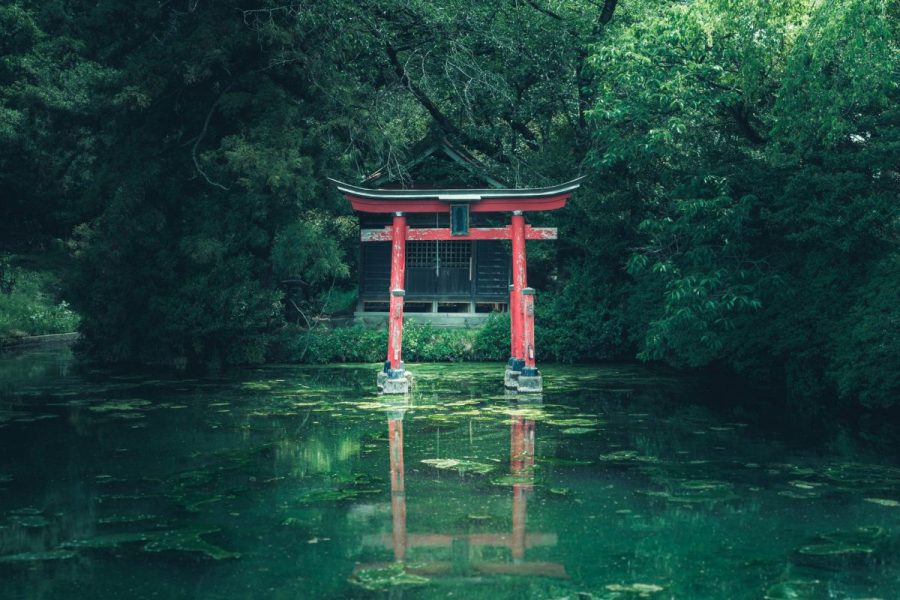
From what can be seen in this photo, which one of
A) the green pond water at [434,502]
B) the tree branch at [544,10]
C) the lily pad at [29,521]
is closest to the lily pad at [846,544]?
the green pond water at [434,502]

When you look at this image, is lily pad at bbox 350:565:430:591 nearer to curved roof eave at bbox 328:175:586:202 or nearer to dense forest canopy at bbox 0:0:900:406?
dense forest canopy at bbox 0:0:900:406

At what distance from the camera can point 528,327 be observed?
50.5 ft

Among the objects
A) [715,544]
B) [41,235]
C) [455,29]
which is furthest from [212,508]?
[41,235]

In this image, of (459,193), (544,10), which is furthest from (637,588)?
(544,10)

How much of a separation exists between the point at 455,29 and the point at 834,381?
12.4 meters

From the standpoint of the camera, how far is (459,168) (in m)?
24.1

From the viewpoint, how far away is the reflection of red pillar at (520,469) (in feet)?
23.5

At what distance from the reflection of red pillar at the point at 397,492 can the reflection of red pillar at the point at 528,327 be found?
128 inches

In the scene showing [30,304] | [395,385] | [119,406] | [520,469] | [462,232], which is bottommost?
[520,469]

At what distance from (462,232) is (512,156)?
26.5ft

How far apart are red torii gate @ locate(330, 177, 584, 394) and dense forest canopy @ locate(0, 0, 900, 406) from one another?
204cm

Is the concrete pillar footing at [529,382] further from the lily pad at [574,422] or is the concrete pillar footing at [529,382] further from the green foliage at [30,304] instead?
the green foliage at [30,304]

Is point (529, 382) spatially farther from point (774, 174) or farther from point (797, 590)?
point (797, 590)

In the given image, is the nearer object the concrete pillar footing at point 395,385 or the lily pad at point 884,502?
the lily pad at point 884,502
